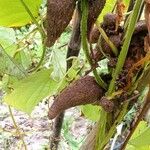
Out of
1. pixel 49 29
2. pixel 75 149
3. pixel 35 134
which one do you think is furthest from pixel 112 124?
pixel 35 134

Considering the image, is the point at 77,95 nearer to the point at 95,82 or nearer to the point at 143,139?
the point at 95,82

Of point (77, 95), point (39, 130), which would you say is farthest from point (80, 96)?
point (39, 130)

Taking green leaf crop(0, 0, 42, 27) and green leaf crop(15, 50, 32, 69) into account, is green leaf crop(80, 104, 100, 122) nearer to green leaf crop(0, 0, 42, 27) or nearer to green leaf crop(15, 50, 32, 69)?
green leaf crop(15, 50, 32, 69)

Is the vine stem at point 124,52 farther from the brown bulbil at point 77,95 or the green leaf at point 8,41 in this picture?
the green leaf at point 8,41

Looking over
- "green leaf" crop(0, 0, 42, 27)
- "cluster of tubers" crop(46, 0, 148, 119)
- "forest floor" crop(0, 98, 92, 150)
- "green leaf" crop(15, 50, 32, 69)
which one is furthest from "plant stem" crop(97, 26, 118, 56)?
"forest floor" crop(0, 98, 92, 150)

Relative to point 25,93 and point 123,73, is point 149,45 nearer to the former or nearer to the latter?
point 123,73
